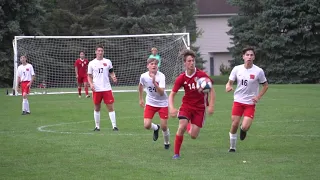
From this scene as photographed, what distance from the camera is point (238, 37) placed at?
48844 millimetres

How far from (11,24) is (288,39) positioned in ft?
63.9

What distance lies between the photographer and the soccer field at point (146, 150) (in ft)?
32.8

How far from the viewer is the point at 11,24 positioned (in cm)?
4375

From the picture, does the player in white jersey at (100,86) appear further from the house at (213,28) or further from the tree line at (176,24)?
the house at (213,28)

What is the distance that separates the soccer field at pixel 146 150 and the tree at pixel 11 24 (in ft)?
78.7

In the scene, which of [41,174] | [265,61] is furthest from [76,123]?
[265,61]

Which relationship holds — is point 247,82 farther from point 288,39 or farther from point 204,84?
point 288,39

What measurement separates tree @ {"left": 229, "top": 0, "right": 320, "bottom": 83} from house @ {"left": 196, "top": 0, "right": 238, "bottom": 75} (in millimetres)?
19373

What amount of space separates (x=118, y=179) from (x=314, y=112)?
12.4 metres

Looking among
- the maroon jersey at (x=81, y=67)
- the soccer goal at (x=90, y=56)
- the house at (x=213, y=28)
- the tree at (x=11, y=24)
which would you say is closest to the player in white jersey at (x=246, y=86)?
the maroon jersey at (x=81, y=67)

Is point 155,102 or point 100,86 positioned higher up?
point 100,86

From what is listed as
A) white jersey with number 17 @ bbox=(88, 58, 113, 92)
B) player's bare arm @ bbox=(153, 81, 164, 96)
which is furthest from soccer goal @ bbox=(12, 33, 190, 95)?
player's bare arm @ bbox=(153, 81, 164, 96)

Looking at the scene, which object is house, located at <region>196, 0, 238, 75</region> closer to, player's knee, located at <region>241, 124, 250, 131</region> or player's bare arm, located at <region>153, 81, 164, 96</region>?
player's bare arm, located at <region>153, 81, 164, 96</region>

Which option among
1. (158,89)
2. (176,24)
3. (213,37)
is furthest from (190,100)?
(213,37)
